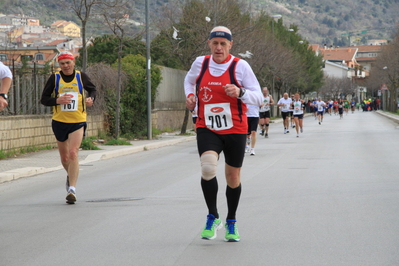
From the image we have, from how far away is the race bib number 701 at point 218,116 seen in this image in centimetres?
589

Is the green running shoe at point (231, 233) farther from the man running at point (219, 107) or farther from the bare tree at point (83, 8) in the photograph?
the bare tree at point (83, 8)

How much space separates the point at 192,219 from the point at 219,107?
181 centimetres

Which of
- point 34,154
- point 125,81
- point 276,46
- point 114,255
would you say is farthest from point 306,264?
point 276,46

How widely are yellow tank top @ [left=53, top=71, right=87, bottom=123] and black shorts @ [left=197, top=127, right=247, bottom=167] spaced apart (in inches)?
127

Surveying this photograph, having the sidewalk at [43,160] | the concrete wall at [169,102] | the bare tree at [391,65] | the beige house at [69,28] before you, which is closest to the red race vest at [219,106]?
the sidewalk at [43,160]

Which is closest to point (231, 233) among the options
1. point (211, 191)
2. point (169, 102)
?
point (211, 191)

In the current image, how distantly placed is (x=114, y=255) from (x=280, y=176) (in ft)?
21.4

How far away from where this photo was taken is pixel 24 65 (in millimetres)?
18250

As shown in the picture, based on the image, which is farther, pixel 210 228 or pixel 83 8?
pixel 83 8

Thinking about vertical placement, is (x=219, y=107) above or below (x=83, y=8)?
below

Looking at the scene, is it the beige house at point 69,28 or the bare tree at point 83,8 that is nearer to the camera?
the bare tree at point 83,8

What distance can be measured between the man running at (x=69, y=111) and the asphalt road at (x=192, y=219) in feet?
1.70

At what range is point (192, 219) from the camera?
7250 millimetres

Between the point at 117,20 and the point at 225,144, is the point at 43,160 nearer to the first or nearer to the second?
the point at 117,20
